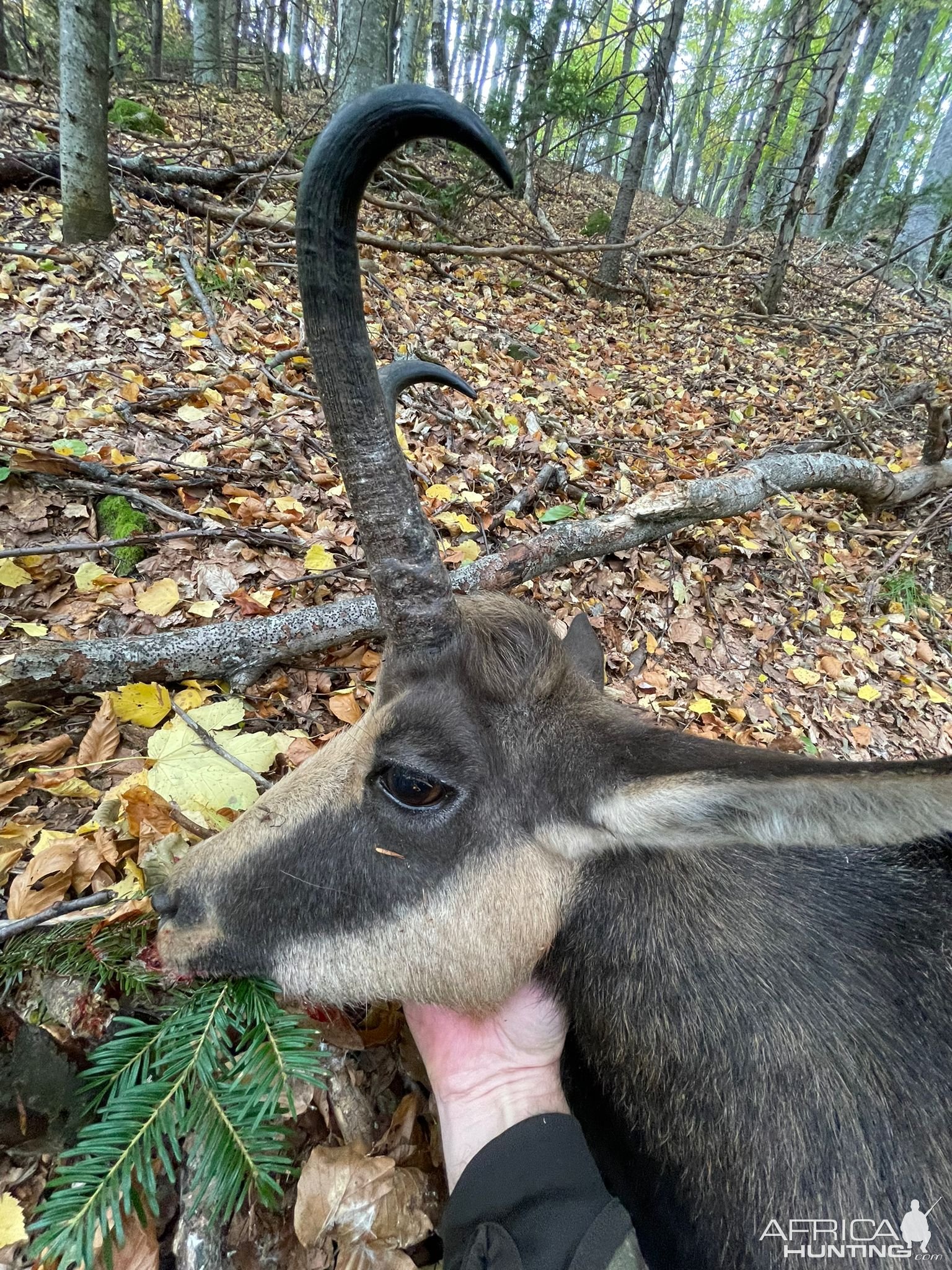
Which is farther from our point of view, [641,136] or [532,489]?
[641,136]

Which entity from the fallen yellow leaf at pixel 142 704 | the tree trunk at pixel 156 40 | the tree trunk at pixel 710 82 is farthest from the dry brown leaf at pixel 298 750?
the tree trunk at pixel 710 82

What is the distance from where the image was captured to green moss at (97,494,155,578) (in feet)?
13.2

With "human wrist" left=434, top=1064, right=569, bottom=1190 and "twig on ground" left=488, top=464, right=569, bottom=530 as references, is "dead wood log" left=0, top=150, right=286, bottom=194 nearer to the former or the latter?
"twig on ground" left=488, top=464, right=569, bottom=530

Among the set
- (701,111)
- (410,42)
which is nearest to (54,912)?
(410,42)

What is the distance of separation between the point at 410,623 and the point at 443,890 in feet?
3.10

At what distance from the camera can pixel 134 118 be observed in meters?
11.4

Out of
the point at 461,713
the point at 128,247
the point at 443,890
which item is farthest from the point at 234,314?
the point at 443,890

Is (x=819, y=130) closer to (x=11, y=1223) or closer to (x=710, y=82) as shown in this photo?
(x=11, y=1223)

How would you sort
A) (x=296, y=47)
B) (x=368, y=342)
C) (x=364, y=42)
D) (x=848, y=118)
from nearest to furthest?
(x=368, y=342) → (x=364, y=42) → (x=296, y=47) → (x=848, y=118)

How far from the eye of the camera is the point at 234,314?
6.66 meters

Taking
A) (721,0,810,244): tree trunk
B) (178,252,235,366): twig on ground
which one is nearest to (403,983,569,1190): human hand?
(178,252,235,366): twig on ground

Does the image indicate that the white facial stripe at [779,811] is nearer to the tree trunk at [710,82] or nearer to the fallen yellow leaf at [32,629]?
the fallen yellow leaf at [32,629]

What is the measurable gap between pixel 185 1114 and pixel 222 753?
1.42 metres

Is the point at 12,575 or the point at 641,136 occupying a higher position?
the point at 641,136
